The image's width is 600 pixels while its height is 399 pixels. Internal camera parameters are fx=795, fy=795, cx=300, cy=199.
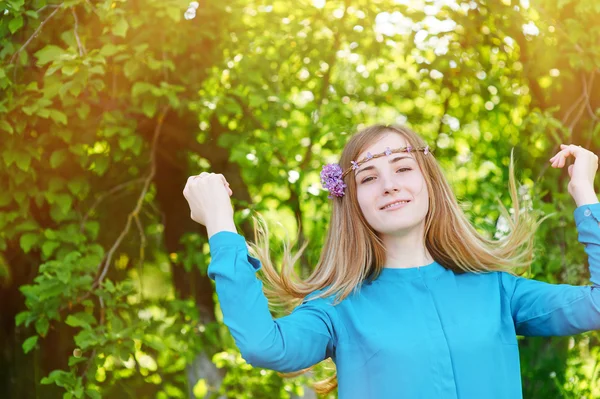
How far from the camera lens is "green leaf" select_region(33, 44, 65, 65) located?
3051 millimetres

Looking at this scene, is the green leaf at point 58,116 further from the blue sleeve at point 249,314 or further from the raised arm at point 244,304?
the blue sleeve at point 249,314

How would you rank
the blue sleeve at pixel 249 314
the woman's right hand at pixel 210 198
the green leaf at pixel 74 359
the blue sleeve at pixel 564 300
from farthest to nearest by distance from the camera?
the green leaf at pixel 74 359 → the blue sleeve at pixel 564 300 → the woman's right hand at pixel 210 198 → the blue sleeve at pixel 249 314

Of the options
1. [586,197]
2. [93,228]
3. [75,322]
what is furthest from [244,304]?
[93,228]

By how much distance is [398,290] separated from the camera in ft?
6.61

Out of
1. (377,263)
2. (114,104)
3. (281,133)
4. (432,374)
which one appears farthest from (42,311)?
(432,374)

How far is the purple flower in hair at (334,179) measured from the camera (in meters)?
2.21

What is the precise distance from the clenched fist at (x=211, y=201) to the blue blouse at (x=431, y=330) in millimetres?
41

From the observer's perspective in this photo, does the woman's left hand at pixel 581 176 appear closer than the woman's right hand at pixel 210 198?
No

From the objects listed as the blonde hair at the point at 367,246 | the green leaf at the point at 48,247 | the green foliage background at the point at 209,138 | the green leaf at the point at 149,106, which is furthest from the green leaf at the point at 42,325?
the blonde hair at the point at 367,246

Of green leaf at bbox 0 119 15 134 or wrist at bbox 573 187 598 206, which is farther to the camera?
green leaf at bbox 0 119 15 134

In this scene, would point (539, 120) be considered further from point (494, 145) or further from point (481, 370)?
point (481, 370)

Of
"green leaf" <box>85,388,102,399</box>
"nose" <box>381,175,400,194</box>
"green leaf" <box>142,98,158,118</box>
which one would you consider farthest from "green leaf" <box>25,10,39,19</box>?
"nose" <box>381,175,400,194</box>

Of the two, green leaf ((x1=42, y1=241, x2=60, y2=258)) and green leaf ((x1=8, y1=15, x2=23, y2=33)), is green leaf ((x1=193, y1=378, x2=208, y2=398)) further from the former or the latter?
green leaf ((x1=8, y1=15, x2=23, y2=33))

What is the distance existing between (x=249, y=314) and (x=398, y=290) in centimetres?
51
